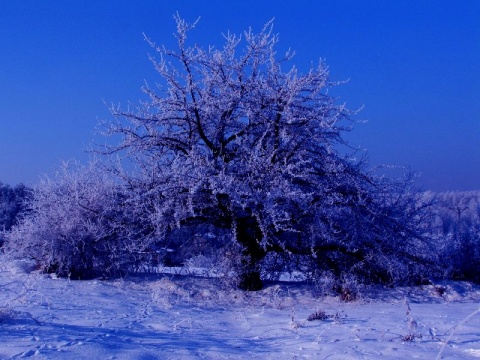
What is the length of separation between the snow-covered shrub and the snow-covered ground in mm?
783

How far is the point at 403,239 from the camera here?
42.6 feet

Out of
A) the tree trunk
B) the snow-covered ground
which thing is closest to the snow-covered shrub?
the snow-covered ground

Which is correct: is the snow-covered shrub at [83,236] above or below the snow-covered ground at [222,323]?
above

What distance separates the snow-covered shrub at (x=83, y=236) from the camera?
13055 mm

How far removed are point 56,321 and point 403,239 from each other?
845cm

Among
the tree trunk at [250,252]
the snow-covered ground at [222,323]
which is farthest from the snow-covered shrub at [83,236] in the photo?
the tree trunk at [250,252]

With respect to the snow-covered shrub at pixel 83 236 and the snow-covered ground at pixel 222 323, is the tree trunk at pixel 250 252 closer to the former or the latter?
the snow-covered ground at pixel 222 323

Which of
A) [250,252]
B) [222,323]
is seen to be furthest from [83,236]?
[222,323]

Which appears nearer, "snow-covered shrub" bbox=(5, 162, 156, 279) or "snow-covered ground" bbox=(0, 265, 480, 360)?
"snow-covered ground" bbox=(0, 265, 480, 360)

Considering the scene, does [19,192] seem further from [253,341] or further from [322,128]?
[253,341]

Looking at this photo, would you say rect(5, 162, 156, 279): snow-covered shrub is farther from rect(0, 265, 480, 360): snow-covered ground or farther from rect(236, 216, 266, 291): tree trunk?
rect(236, 216, 266, 291): tree trunk

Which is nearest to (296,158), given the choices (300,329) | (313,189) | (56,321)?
(313,189)

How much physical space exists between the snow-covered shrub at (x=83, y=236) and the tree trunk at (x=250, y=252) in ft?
7.98

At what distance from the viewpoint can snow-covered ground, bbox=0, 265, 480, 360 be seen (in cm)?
614
